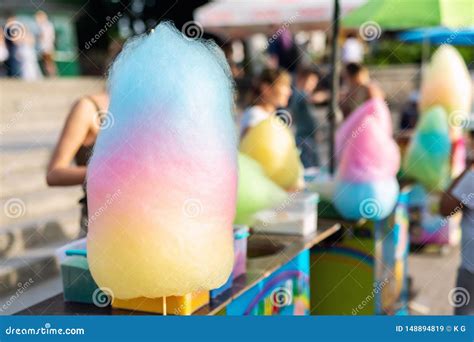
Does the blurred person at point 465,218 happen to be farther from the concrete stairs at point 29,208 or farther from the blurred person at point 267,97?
the concrete stairs at point 29,208

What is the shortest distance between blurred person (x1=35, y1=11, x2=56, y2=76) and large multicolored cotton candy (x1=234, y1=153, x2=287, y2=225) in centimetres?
861

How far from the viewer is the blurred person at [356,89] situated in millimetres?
4653

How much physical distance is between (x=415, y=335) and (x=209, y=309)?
0.66m

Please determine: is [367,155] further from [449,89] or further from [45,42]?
[45,42]

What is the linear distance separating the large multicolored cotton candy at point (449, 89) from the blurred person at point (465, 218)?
8.11 ft

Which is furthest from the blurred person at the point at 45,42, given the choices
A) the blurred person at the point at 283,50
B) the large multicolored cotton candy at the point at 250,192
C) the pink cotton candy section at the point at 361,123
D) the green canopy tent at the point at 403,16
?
the large multicolored cotton candy at the point at 250,192

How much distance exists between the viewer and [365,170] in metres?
3.42

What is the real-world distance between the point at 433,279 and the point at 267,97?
7.15ft

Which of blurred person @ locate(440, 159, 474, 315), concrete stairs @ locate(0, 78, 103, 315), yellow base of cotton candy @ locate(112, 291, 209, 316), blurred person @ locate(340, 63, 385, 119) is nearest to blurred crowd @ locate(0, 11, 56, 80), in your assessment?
concrete stairs @ locate(0, 78, 103, 315)

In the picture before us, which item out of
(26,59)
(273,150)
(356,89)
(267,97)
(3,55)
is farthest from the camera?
(26,59)

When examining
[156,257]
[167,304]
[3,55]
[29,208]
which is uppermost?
[3,55]

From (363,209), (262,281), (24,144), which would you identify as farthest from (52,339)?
(24,144)

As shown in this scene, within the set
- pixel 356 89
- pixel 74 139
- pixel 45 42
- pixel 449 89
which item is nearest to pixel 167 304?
pixel 74 139

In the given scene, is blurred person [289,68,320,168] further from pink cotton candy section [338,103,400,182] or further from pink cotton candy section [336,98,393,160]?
pink cotton candy section [338,103,400,182]
